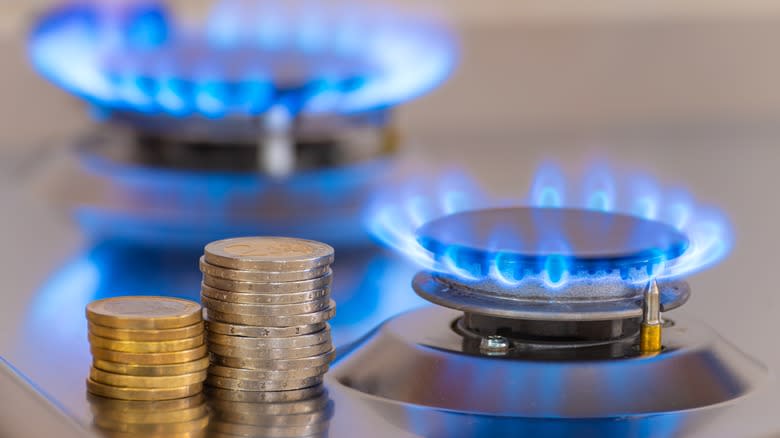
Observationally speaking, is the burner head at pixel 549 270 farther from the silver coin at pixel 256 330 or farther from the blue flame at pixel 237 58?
the blue flame at pixel 237 58

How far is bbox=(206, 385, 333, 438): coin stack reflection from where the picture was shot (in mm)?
606

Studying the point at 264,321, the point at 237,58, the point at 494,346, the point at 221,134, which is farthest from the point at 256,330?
the point at 237,58

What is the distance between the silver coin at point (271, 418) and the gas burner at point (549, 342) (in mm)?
39

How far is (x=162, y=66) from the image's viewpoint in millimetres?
1232

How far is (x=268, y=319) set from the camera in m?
0.65

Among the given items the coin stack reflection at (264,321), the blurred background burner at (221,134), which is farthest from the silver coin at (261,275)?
the blurred background burner at (221,134)

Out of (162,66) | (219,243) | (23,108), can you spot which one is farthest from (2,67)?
(219,243)

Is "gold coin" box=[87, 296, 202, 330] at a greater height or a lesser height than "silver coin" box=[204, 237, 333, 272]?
lesser

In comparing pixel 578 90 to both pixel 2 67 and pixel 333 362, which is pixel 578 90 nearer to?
pixel 2 67

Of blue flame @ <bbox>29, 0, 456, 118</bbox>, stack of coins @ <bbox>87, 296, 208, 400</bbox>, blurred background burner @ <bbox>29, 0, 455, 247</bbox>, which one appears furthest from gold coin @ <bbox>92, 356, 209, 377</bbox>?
blue flame @ <bbox>29, 0, 456, 118</bbox>

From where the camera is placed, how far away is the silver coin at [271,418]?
62cm

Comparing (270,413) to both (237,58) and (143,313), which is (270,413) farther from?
(237,58)

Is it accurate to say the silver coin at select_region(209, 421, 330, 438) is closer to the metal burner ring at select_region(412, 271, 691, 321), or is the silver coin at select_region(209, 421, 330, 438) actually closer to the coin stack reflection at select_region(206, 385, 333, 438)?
the coin stack reflection at select_region(206, 385, 333, 438)

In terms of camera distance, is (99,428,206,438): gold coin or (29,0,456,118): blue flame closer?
(99,428,206,438): gold coin
